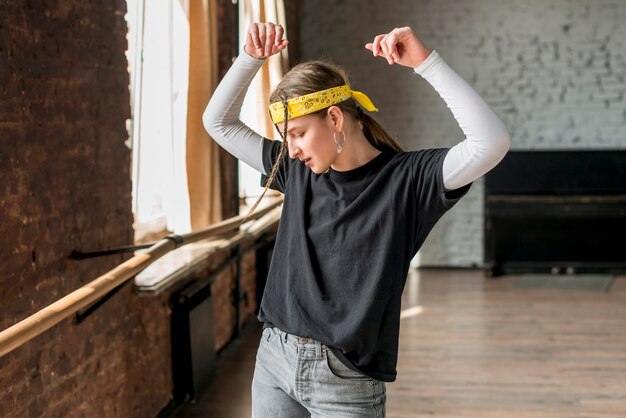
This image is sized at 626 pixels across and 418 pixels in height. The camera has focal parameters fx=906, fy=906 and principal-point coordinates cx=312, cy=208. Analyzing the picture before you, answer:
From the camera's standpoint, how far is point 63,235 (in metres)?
2.97

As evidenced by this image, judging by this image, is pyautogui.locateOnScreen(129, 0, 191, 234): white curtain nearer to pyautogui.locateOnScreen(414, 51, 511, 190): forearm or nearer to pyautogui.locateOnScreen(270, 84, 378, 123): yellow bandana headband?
pyautogui.locateOnScreen(270, 84, 378, 123): yellow bandana headband

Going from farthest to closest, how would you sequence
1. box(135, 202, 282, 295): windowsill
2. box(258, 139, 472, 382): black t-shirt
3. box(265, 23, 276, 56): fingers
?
box(135, 202, 282, 295): windowsill < box(265, 23, 276, 56): fingers < box(258, 139, 472, 382): black t-shirt

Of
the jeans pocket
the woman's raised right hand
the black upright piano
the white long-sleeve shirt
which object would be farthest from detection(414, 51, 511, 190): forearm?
the black upright piano

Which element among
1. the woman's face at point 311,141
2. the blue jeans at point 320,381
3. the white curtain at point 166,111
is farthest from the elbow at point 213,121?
the white curtain at point 166,111

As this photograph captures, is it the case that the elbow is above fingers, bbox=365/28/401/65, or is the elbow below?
below

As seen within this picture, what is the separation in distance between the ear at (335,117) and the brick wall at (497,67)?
21.8 ft

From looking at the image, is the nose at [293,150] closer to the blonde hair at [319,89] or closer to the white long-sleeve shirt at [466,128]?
the blonde hair at [319,89]

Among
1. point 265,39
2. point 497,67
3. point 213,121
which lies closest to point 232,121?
point 213,121

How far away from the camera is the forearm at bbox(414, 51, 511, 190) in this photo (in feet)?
5.65

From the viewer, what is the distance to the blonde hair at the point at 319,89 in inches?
74.2

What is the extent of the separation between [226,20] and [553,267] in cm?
411

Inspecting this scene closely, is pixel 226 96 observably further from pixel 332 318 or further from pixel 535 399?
pixel 535 399

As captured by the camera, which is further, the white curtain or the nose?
the white curtain

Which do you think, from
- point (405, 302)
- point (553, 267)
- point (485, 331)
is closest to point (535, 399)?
point (485, 331)
